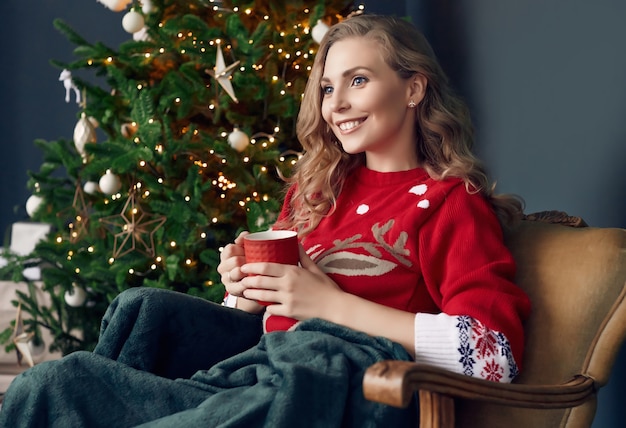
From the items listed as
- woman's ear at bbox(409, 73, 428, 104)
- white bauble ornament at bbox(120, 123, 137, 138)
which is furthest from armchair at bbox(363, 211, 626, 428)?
white bauble ornament at bbox(120, 123, 137, 138)

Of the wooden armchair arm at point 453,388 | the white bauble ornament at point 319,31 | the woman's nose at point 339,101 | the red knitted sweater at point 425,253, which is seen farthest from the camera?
the white bauble ornament at point 319,31

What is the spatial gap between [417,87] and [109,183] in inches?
48.3

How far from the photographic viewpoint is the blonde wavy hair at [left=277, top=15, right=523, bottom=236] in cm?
171

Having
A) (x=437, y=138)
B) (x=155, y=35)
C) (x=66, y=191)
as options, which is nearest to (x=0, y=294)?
(x=66, y=191)

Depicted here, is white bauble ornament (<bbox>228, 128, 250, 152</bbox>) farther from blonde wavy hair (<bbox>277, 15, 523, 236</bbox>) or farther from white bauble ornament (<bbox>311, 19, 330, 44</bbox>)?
blonde wavy hair (<bbox>277, 15, 523, 236</bbox>)

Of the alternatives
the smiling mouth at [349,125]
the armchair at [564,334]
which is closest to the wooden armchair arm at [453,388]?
the armchair at [564,334]

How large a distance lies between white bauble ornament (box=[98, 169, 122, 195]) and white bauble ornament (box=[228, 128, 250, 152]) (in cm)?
40

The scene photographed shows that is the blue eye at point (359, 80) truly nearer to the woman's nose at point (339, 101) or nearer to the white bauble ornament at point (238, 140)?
the woman's nose at point (339, 101)

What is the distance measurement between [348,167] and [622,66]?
0.63 meters

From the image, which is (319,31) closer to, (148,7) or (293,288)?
(148,7)

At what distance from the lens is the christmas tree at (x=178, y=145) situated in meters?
2.58

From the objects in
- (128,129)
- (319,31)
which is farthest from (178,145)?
(319,31)

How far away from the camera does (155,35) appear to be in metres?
2.70

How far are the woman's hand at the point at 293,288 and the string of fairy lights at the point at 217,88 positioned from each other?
106 centimetres
